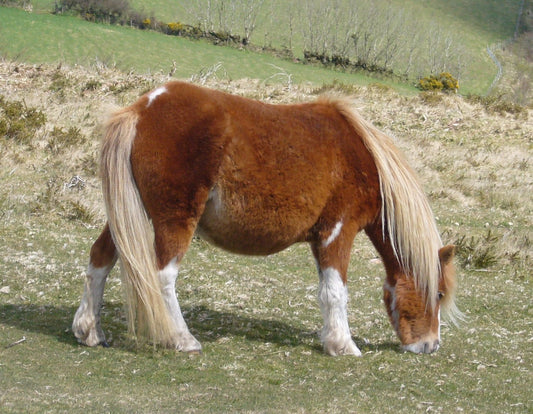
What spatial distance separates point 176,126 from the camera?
213 inches

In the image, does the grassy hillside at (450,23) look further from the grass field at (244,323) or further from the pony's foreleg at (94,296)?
the pony's foreleg at (94,296)

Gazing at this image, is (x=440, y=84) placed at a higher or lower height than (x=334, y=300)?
lower

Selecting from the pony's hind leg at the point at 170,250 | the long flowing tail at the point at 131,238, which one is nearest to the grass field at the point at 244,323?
the long flowing tail at the point at 131,238

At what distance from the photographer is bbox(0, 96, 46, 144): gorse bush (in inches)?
565

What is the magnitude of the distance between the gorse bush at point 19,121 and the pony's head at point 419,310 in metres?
10.9

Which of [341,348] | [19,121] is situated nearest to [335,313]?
[341,348]

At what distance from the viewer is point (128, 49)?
1480 inches

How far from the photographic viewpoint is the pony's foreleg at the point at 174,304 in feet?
17.7

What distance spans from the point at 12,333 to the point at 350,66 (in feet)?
144

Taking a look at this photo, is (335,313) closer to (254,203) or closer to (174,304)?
(254,203)

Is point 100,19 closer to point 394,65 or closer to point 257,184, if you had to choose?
point 394,65

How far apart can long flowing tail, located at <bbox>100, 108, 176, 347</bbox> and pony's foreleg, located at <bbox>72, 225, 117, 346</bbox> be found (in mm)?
455

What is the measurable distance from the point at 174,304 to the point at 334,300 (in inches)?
56.9

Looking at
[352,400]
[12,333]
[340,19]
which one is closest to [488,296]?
[352,400]
